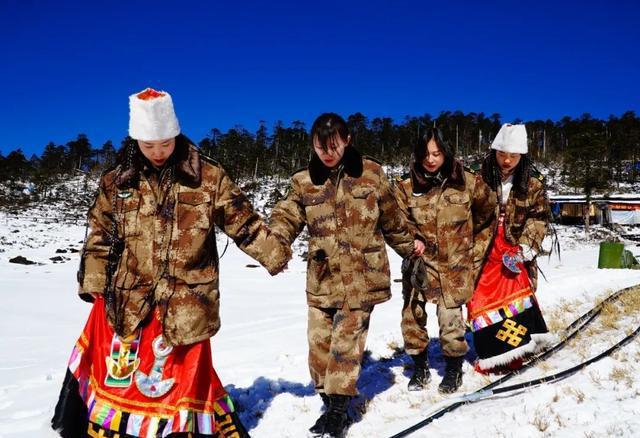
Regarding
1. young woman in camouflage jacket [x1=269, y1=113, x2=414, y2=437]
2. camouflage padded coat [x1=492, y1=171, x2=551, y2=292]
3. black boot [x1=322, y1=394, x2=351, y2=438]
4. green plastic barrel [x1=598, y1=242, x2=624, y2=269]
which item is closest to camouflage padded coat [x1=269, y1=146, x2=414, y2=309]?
young woman in camouflage jacket [x1=269, y1=113, x2=414, y2=437]

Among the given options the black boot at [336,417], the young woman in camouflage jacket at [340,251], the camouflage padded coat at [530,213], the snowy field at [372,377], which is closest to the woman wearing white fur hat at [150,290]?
the young woman in camouflage jacket at [340,251]

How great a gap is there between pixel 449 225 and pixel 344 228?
1201 millimetres

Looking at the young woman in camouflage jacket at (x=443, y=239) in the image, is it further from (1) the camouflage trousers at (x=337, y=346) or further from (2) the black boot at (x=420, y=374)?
(1) the camouflage trousers at (x=337, y=346)

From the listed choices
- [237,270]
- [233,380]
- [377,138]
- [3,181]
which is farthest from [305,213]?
[377,138]

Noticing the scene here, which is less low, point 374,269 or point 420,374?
point 374,269

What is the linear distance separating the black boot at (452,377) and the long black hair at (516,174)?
1.57 meters

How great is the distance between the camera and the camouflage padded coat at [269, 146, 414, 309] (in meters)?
3.64

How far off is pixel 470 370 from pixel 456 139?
264 ft

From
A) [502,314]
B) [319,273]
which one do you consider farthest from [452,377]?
[319,273]

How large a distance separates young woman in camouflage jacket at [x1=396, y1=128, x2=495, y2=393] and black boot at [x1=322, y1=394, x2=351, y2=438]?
1091 millimetres

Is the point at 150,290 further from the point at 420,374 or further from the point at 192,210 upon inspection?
the point at 420,374

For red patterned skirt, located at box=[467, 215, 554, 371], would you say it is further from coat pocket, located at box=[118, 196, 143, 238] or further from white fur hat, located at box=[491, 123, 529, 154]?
coat pocket, located at box=[118, 196, 143, 238]

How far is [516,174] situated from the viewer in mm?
4652

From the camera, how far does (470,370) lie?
15.9 ft
